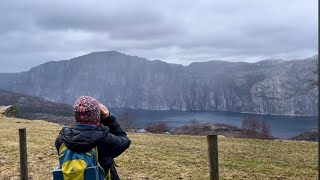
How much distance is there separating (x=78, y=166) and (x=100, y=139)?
0.50 metres

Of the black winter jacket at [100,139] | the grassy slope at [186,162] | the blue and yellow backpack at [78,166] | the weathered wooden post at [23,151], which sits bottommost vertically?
the grassy slope at [186,162]

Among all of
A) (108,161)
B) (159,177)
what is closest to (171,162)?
(159,177)

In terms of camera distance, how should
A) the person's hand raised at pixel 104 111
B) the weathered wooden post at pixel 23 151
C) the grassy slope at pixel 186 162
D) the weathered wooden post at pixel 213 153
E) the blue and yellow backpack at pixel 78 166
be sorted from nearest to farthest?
the blue and yellow backpack at pixel 78 166, the person's hand raised at pixel 104 111, the weathered wooden post at pixel 213 153, the weathered wooden post at pixel 23 151, the grassy slope at pixel 186 162

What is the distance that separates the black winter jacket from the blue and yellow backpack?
88mm

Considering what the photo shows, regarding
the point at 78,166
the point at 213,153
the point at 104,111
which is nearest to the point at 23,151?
the point at 213,153

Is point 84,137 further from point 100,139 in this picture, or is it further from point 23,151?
point 23,151

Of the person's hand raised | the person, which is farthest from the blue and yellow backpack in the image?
the person's hand raised

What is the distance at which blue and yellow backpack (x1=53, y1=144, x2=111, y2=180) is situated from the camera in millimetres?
5680

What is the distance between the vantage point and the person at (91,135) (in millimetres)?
5727

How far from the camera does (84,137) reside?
5723 millimetres

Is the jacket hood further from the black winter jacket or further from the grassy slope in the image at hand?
the grassy slope

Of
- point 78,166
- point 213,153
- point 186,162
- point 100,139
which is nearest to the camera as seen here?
point 78,166

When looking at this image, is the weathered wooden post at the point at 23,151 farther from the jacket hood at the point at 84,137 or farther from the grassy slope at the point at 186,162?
the jacket hood at the point at 84,137

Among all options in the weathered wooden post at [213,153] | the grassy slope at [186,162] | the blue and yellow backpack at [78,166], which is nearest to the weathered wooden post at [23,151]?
the grassy slope at [186,162]
